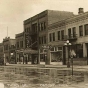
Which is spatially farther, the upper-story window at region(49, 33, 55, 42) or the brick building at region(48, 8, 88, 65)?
the upper-story window at region(49, 33, 55, 42)

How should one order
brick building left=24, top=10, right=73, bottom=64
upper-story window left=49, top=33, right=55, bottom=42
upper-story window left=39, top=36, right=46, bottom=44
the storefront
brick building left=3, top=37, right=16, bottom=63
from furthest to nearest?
brick building left=3, top=37, right=16, bottom=63 → upper-story window left=39, top=36, right=46, bottom=44 → brick building left=24, top=10, right=73, bottom=64 → upper-story window left=49, top=33, right=55, bottom=42 → the storefront

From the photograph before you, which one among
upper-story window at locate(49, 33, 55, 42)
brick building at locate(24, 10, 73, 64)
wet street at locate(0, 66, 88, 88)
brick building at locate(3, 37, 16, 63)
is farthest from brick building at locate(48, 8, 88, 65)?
brick building at locate(3, 37, 16, 63)

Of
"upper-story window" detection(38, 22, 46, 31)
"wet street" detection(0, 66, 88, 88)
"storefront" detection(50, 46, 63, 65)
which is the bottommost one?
"wet street" detection(0, 66, 88, 88)

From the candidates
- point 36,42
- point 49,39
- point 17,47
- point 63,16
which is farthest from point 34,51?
point 17,47

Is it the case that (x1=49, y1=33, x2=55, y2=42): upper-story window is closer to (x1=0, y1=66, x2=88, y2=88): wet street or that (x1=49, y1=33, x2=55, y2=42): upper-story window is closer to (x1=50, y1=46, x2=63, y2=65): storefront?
(x1=50, y1=46, x2=63, y2=65): storefront

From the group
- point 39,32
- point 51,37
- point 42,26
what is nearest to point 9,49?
point 39,32

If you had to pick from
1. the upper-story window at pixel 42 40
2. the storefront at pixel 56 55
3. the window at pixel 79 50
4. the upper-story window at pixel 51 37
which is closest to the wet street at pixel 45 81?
the window at pixel 79 50

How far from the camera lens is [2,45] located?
8588cm

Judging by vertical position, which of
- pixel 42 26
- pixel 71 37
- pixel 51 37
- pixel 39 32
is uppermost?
pixel 42 26

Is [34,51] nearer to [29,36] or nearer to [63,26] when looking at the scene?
[29,36]

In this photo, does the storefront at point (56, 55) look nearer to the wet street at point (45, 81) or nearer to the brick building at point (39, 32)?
the brick building at point (39, 32)

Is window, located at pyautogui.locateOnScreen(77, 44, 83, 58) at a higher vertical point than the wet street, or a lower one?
higher

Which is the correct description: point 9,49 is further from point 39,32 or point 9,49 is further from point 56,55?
point 56,55

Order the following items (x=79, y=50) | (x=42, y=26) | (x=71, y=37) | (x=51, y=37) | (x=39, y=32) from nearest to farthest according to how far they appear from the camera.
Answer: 1. (x=79, y=50)
2. (x=71, y=37)
3. (x=51, y=37)
4. (x=42, y=26)
5. (x=39, y=32)
